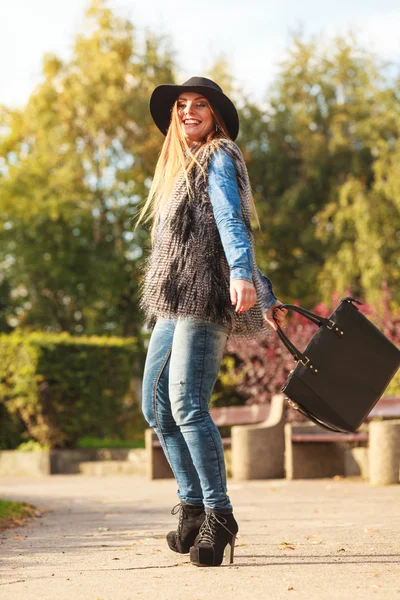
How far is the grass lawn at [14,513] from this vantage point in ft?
24.2

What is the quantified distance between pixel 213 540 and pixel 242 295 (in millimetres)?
1091

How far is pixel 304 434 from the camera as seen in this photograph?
42.4ft

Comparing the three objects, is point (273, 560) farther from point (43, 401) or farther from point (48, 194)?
point (48, 194)

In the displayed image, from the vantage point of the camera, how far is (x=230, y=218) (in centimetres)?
481

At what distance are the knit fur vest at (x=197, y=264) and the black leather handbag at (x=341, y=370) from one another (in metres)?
0.29

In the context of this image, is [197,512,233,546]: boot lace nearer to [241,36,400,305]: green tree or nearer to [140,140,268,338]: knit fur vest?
[140,140,268,338]: knit fur vest

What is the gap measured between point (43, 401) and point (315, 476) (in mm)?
7140

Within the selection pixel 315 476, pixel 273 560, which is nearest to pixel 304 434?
pixel 315 476

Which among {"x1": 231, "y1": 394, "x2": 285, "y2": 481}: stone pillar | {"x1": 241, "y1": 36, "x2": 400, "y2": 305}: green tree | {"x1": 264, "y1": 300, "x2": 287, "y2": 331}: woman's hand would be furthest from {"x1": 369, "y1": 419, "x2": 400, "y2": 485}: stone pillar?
{"x1": 241, "y1": 36, "x2": 400, "y2": 305}: green tree

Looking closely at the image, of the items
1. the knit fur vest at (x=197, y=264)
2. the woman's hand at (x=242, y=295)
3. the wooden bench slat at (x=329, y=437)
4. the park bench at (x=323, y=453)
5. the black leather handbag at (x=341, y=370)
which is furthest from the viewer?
the park bench at (x=323, y=453)

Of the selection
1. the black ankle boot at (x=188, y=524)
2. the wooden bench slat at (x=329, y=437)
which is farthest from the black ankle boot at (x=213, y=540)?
the wooden bench slat at (x=329, y=437)

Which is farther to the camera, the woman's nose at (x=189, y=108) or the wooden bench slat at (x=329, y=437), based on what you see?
the wooden bench slat at (x=329, y=437)

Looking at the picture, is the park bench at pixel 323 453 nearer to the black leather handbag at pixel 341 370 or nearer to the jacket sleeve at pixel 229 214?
the black leather handbag at pixel 341 370

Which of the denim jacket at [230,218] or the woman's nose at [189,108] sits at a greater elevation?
the woman's nose at [189,108]
